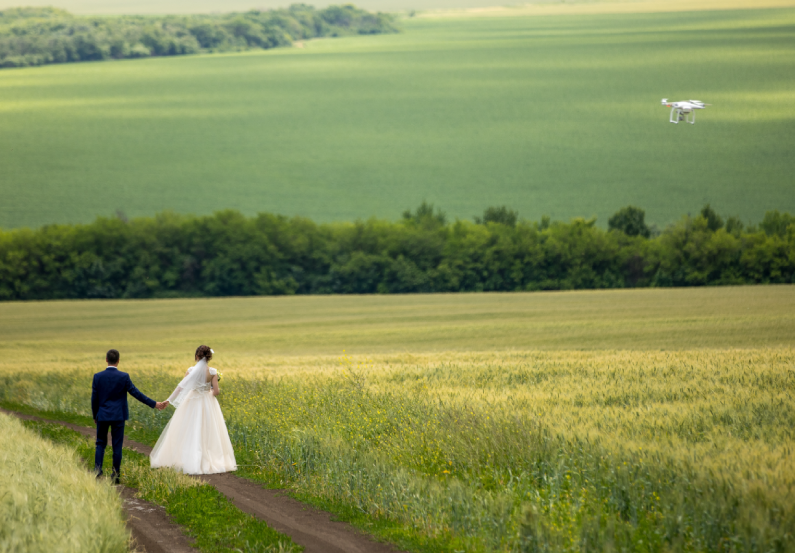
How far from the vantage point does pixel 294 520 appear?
31.2 feet

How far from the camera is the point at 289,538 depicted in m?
8.45

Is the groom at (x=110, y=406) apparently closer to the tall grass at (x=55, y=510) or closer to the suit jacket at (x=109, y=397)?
the suit jacket at (x=109, y=397)

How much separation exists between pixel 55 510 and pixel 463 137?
6389 inches

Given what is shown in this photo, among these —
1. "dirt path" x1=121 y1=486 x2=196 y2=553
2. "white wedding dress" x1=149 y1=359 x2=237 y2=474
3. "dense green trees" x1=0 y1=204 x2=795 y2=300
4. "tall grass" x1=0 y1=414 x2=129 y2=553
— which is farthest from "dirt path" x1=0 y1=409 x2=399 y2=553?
"dense green trees" x1=0 y1=204 x2=795 y2=300

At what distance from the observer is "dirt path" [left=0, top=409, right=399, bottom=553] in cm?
842

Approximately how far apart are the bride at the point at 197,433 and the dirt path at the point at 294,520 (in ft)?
1.26

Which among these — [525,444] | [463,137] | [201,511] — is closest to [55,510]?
[201,511]

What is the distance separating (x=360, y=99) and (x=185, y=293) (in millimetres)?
115463

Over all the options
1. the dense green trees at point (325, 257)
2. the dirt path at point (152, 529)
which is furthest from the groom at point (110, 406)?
the dense green trees at point (325, 257)

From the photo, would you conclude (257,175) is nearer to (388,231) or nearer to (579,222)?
(388,231)

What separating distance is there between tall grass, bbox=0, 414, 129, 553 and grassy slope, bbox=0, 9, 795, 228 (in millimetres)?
86330

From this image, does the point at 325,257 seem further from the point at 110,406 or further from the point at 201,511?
the point at 201,511

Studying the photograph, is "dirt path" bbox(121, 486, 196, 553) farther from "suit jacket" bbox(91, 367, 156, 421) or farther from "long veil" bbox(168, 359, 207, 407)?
"long veil" bbox(168, 359, 207, 407)

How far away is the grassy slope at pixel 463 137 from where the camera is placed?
99500 millimetres
